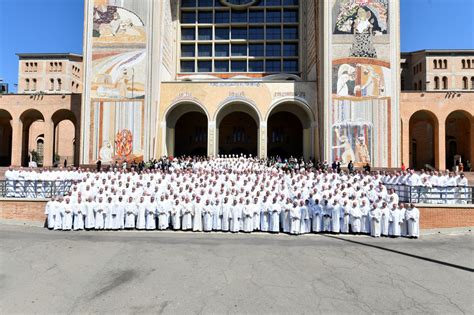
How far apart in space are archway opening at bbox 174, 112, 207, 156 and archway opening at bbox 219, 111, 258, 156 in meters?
2.01

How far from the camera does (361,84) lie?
81.9 ft

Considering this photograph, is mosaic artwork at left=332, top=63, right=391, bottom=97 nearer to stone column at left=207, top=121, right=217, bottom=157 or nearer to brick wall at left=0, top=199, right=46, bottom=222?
stone column at left=207, top=121, right=217, bottom=157

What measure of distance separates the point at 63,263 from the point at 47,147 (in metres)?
27.0

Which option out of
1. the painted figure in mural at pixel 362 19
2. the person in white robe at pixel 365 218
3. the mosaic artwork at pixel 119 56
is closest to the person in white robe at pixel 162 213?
the person in white robe at pixel 365 218

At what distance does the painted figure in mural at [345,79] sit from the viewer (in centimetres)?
2503

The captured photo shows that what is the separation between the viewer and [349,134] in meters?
24.8

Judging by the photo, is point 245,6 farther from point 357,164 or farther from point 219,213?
point 219,213

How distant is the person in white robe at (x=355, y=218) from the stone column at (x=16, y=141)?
31136 mm

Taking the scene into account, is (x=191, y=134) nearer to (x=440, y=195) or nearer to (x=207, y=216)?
(x=207, y=216)

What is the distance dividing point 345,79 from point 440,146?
1087 centimetres

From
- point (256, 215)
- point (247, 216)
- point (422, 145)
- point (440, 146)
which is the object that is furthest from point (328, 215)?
point (422, 145)

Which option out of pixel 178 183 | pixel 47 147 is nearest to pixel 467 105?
pixel 178 183

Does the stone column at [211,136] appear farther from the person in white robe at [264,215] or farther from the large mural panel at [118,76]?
the person in white robe at [264,215]

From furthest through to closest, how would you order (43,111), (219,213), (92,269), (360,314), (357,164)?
(43,111)
(357,164)
(219,213)
(92,269)
(360,314)
